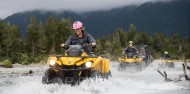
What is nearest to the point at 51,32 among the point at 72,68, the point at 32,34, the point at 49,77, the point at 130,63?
the point at 32,34

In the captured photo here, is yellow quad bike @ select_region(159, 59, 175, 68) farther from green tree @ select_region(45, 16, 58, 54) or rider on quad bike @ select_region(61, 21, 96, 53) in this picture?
green tree @ select_region(45, 16, 58, 54)

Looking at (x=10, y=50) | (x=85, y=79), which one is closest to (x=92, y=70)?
(x=85, y=79)

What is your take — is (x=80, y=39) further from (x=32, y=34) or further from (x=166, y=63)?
(x=32, y=34)

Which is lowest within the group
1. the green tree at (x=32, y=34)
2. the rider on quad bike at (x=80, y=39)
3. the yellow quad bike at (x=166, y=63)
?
the yellow quad bike at (x=166, y=63)

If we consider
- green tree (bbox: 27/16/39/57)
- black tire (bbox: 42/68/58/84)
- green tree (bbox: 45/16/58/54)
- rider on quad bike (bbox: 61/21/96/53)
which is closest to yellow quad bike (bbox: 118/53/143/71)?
rider on quad bike (bbox: 61/21/96/53)

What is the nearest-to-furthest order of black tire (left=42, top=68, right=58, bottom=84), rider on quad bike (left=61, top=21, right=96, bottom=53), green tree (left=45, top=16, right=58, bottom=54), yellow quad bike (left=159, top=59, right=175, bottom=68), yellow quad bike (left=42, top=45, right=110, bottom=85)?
yellow quad bike (left=42, top=45, right=110, bottom=85), black tire (left=42, top=68, right=58, bottom=84), rider on quad bike (left=61, top=21, right=96, bottom=53), yellow quad bike (left=159, top=59, right=175, bottom=68), green tree (left=45, top=16, right=58, bottom=54)

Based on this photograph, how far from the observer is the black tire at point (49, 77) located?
534 inches

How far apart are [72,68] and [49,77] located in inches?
36.4

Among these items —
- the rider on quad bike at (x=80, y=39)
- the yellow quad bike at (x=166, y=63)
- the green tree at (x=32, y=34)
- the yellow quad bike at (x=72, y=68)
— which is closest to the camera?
the yellow quad bike at (x=72, y=68)

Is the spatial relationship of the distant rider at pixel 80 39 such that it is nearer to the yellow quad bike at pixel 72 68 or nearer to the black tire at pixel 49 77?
the yellow quad bike at pixel 72 68

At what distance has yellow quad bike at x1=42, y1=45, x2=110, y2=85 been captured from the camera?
43.3ft

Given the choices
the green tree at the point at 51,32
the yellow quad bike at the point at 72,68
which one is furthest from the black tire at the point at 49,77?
the green tree at the point at 51,32

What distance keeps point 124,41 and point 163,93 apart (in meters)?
118

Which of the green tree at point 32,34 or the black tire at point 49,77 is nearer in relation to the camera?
the black tire at point 49,77
